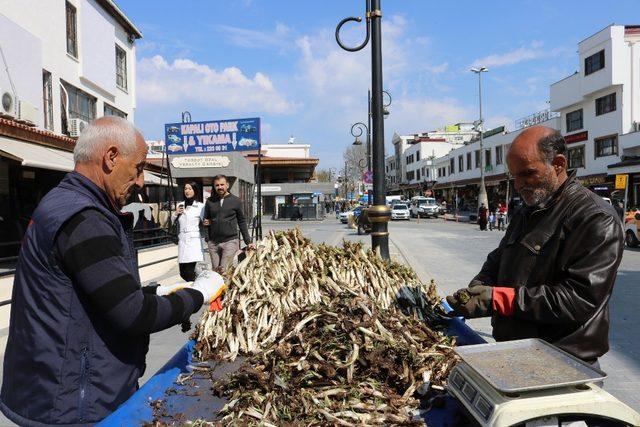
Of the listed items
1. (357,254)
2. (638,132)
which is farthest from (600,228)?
(638,132)

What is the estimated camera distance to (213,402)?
87.0 inches

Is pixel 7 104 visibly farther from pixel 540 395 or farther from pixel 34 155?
pixel 540 395


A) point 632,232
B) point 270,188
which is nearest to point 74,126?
point 632,232

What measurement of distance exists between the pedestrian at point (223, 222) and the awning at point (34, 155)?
552 cm

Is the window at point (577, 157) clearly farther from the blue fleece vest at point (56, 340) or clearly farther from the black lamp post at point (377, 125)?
the blue fleece vest at point (56, 340)

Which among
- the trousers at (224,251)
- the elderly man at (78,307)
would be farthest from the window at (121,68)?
the elderly man at (78,307)

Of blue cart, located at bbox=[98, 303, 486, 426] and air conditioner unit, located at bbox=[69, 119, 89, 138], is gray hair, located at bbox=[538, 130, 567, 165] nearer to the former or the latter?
blue cart, located at bbox=[98, 303, 486, 426]

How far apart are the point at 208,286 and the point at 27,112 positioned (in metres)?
13.5

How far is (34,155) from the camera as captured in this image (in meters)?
11.5

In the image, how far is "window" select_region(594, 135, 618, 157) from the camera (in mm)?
31094

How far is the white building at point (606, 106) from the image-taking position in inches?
1188

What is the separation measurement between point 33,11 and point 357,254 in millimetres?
16296

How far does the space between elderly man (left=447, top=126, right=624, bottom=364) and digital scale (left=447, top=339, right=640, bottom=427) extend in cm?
26

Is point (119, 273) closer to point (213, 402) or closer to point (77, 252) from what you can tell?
point (77, 252)
